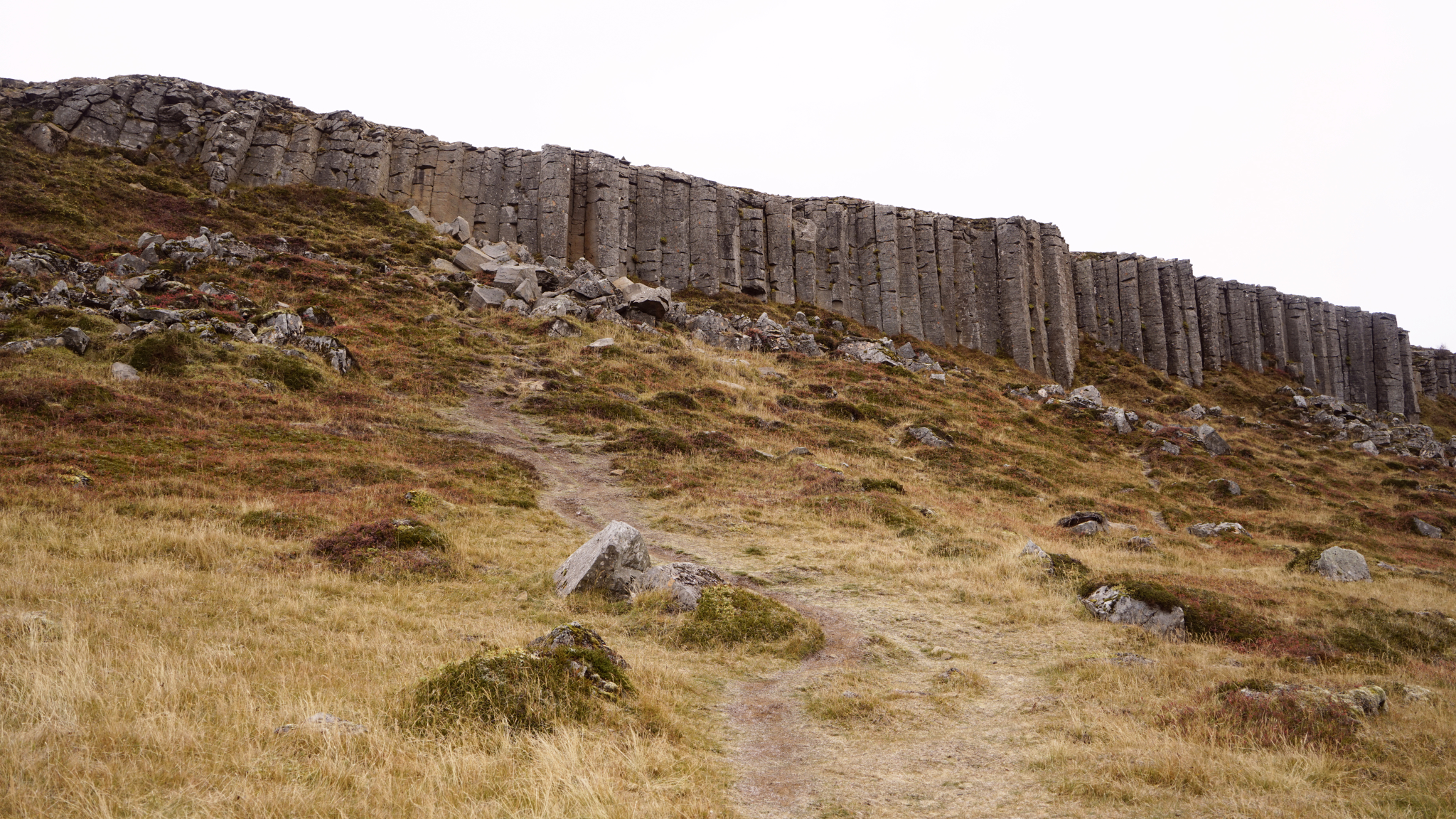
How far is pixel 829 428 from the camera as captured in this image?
1510 inches

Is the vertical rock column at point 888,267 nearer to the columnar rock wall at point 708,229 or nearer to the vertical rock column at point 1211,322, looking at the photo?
the columnar rock wall at point 708,229

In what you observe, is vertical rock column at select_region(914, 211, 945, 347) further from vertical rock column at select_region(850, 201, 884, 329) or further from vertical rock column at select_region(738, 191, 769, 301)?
vertical rock column at select_region(738, 191, 769, 301)

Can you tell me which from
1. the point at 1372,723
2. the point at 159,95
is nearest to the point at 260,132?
the point at 159,95

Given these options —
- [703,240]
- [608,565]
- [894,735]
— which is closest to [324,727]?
[894,735]

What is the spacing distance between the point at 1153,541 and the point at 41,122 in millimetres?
73154

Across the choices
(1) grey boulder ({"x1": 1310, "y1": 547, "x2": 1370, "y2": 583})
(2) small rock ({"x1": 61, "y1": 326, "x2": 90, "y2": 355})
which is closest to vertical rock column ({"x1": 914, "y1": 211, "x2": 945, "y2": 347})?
(1) grey boulder ({"x1": 1310, "y1": 547, "x2": 1370, "y2": 583})

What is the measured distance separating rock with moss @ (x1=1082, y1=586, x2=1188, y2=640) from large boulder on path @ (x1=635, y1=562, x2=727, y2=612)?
26.4ft

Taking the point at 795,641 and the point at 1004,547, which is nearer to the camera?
the point at 795,641

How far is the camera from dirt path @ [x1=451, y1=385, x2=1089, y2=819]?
7.61 metres

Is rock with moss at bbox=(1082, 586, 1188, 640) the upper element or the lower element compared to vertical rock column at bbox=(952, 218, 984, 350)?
lower

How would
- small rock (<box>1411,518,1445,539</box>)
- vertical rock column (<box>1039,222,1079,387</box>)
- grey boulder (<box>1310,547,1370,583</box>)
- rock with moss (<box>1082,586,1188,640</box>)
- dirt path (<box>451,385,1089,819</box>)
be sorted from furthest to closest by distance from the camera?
vertical rock column (<box>1039,222,1079,387</box>)
small rock (<box>1411,518,1445,539</box>)
grey boulder (<box>1310,547,1370,583</box>)
rock with moss (<box>1082,586,1188,640</box>)
dirt path (<box>451,385,1089,819</box>)

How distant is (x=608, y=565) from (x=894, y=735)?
7355 millimetres

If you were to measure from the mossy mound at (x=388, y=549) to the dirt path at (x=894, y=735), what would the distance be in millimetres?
7456

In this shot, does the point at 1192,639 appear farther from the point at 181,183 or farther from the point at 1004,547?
the point at 181,183
